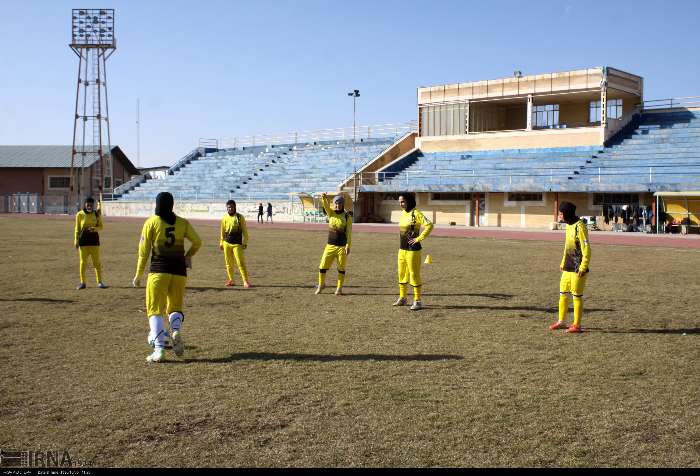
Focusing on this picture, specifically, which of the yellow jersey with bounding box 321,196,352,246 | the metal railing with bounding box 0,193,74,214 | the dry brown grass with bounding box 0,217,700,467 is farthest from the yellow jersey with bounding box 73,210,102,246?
the metal railing with bounding box 0,193,74,214

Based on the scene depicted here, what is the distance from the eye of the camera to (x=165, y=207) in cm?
808

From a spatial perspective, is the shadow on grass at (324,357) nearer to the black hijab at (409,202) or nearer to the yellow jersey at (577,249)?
the yellow jersey at (577,249)

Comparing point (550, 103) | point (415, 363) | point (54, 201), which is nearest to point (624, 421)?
point (415, 363)

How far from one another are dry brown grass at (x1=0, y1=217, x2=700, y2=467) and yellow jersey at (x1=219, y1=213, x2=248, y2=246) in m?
1.46

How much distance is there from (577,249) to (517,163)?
38.5 m

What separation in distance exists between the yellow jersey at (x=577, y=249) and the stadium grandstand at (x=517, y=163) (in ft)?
95.0

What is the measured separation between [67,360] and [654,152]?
41645mm

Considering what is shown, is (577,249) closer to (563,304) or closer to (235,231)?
(563,304)

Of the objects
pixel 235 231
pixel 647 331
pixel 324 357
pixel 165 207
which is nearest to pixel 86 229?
pixel 235 231

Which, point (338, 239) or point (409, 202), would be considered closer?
point (409, 202)

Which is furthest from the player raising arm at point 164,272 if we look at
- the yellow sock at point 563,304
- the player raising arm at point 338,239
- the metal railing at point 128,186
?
the metal railing at point 128,186

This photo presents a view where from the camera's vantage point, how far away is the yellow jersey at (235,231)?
15305 millimetres

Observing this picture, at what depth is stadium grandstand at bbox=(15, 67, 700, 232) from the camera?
39.8 metres

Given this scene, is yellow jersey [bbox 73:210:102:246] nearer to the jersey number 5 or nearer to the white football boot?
the jersey number 5
